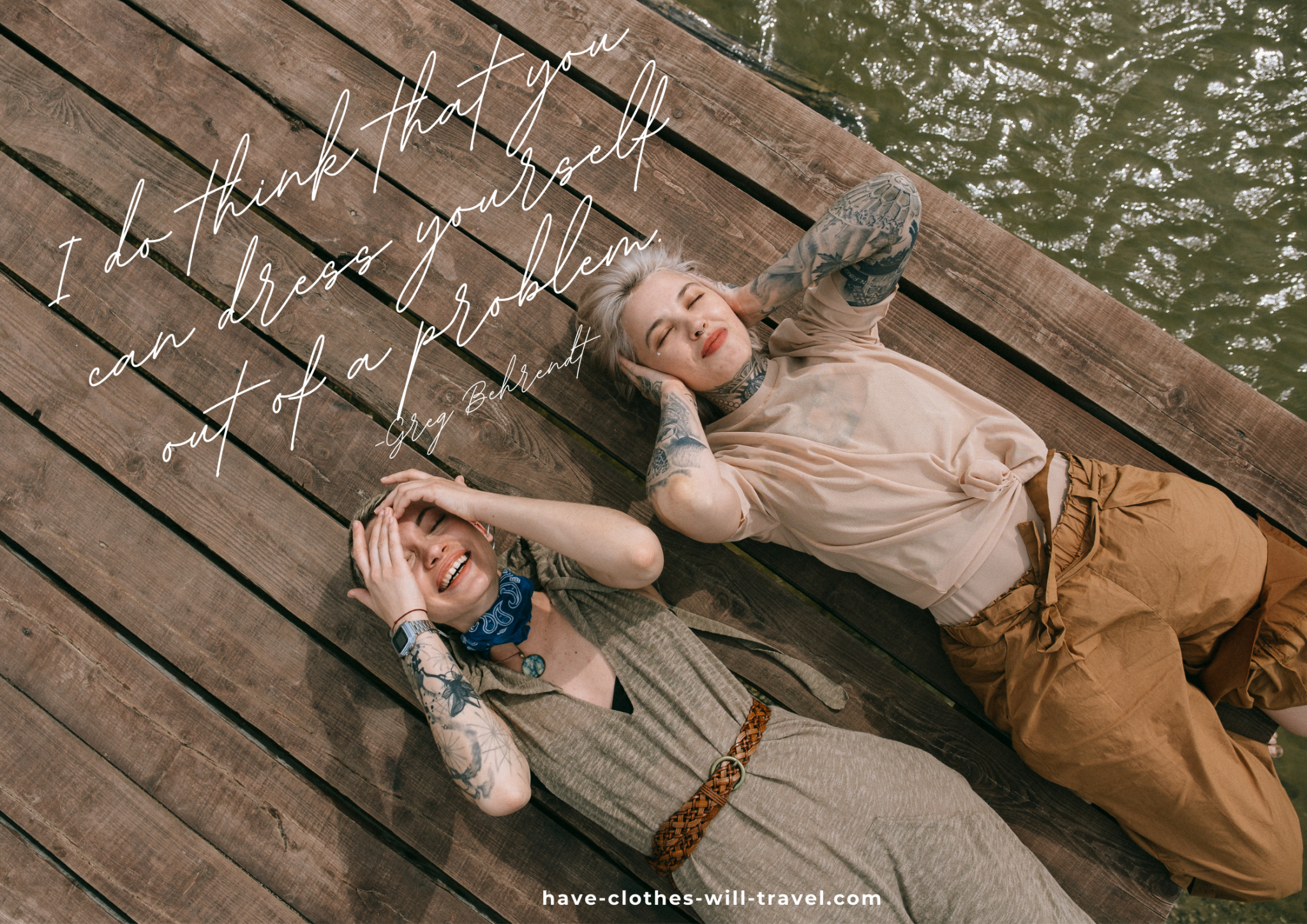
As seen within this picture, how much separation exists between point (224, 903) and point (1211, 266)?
13.1 feet

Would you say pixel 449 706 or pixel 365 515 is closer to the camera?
pixel 449 706

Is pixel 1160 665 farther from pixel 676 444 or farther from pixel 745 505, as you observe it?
pixel 676 444

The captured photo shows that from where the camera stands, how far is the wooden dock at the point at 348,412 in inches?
86.6

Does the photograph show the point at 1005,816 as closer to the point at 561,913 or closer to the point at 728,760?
the point at 728,760

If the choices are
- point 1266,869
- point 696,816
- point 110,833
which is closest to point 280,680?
point 110,833

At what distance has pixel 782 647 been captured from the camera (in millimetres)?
2240

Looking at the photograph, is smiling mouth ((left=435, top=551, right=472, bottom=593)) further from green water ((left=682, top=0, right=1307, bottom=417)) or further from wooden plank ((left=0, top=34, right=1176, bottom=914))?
green water ((left=682, top=0, right=1307, bottom=417))

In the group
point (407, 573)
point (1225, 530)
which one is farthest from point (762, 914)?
point (1225, 530)

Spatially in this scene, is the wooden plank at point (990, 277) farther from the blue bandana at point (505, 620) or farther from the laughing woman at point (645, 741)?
the blue bandana at point (505, 620)

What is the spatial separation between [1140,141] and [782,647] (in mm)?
2312

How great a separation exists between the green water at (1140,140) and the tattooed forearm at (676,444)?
1.56 metres

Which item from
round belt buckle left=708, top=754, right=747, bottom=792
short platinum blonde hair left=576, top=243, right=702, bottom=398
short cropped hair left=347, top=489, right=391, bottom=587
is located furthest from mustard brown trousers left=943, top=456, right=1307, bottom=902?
short cropped hair left=347, top=489, right=391, bottom=587

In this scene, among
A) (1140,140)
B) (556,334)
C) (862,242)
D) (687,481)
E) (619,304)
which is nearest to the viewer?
(687,481)

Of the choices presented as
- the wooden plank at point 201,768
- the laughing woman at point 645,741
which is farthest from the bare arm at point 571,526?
the wooden plank at point 201,768
